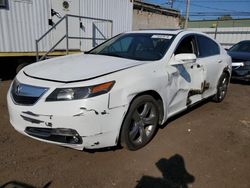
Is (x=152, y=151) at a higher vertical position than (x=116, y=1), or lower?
lower

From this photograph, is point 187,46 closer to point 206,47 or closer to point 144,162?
point 206,47

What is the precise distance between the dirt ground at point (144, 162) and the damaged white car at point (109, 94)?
287 millimetres

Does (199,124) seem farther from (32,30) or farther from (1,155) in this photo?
(32,30)

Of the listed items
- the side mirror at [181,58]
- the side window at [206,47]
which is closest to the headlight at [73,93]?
the side mirror at [181,58]

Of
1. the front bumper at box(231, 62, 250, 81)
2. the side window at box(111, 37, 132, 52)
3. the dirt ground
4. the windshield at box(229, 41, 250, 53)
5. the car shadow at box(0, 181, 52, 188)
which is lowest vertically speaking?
the dirt ground

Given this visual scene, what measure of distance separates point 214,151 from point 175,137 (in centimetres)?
61

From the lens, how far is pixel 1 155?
304 centimetres

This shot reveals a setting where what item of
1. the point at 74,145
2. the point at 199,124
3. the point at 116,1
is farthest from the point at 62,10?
the point at 74,145

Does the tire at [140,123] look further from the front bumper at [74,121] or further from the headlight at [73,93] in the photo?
the headlight at [73,93]

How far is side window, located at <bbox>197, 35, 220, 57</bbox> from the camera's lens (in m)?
4.56

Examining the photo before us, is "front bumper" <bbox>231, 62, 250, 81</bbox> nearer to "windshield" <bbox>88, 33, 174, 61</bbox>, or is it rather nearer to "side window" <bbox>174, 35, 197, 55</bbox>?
"side window" <bbox>174, 35, 197, 55</bbox>

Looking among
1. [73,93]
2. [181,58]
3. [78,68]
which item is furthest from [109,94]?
[181,58]

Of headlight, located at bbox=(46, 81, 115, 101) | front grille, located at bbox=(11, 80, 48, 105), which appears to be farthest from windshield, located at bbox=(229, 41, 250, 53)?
front grille, located at bbox=(11, 80, 48, 105)

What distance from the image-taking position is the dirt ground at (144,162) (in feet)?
8.66
